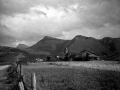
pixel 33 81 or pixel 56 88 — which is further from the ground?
pixel 33 81

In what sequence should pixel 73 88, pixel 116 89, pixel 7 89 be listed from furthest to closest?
pixel 7 89 < pixel 73 88 < pixel 116 89

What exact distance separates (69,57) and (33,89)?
73841 mm

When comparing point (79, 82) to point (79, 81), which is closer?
point (79, 82)

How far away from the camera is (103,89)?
7.69 metres

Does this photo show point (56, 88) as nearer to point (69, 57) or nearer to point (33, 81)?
point (33, 81)

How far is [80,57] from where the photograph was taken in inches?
2630

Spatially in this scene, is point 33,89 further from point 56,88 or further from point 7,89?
point 7,89

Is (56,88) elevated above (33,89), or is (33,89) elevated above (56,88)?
(33,89)

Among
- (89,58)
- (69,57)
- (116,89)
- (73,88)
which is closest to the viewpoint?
(116,89)

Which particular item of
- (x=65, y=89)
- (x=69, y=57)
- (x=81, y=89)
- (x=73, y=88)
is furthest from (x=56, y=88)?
(x=69, y=57)

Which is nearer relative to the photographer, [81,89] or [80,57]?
[81,89]

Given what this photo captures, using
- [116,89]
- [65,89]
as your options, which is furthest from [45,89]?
[116,89]

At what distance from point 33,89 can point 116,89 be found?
17.4ft

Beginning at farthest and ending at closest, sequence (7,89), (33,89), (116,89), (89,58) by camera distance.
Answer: (89,58) < (7,89) < (116,89) < (33,89)
